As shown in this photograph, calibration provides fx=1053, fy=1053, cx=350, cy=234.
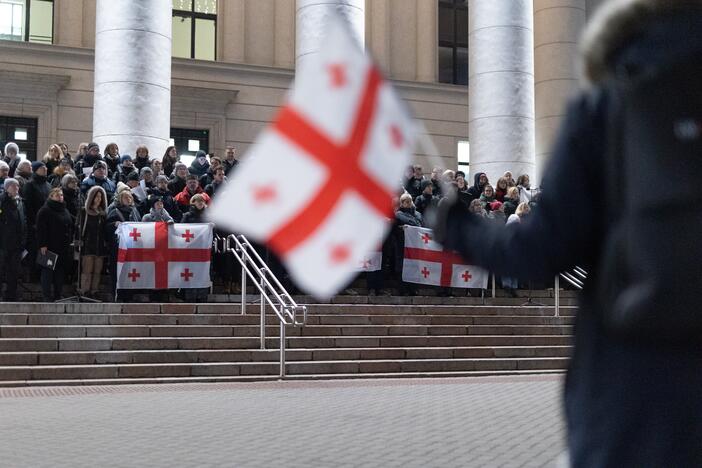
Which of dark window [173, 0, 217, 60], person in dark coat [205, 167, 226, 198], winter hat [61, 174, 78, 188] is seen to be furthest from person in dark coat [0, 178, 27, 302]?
dark window [173, 0, 217, 60]

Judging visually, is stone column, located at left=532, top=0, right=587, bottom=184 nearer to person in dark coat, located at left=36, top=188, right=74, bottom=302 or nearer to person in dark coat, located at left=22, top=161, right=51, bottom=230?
person in dark coat, located at left=22, top=161, right=51, bottom=230

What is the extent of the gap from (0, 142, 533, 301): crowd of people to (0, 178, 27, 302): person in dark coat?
0.05 ft

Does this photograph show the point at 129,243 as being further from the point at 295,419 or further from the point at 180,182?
the point at 295,419

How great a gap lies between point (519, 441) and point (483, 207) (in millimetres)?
10788

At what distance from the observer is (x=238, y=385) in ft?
44.6

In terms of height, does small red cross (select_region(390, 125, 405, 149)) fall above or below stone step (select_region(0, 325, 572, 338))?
above

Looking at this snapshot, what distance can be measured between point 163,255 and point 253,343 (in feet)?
8.23

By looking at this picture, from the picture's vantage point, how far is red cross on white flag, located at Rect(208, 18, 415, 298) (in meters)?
2.37

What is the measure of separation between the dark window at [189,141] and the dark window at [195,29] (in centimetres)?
222

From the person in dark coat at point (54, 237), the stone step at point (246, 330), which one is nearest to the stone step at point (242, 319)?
the stone step at point (246, 330)

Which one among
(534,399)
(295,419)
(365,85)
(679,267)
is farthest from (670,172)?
(534,399)

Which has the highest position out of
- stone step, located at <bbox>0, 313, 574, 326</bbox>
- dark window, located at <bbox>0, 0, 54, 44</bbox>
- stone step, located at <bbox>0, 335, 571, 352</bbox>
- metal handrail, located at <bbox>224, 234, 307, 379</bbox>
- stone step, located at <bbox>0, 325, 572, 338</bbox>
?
dark window, located at <bbox>0, 0, 54, 44</bbox>

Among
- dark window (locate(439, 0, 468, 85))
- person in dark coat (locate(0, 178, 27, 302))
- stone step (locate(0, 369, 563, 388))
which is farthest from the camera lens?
dark window (locate(439, 0, 468, 85))

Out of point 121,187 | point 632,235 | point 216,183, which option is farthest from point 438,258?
point 632,235
